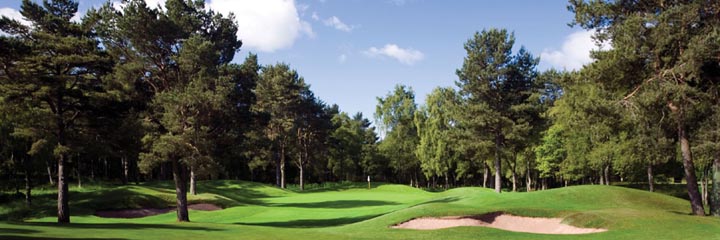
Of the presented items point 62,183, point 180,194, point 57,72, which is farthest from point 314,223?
point 57,72

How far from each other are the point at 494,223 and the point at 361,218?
10.8 m

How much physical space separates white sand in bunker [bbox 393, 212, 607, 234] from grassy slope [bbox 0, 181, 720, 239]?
0.45 m

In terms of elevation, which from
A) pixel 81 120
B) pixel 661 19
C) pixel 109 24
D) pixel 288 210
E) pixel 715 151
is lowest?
pixel 288 210

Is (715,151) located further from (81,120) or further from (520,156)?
(520,156)

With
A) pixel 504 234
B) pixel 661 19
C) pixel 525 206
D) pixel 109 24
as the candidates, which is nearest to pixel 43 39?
pixel 109 24

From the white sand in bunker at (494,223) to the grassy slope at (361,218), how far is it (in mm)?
447

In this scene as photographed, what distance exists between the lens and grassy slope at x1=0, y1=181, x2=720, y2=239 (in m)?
19.1

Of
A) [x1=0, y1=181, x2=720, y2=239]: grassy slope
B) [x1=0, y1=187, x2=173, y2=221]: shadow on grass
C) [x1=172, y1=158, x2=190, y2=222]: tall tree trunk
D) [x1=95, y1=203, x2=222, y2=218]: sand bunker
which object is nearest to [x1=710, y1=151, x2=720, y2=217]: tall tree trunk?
[x1=0, y1=181, x2=720, y2=239]: grassy slope

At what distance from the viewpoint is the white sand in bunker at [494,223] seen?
24.1 meters

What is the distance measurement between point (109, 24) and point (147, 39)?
2.57m

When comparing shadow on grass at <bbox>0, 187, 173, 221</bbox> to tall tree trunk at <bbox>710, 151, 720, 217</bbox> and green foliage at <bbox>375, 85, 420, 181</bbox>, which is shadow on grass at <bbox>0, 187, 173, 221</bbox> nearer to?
tall tree trunk at <bbox>710, 151, 720, 217</bbox>

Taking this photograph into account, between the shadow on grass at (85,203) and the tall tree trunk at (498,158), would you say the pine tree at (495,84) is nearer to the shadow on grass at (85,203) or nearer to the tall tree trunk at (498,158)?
the tall tree trunk at (498,158)

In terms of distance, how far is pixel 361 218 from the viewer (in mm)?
33375

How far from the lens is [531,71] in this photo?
157 feet
